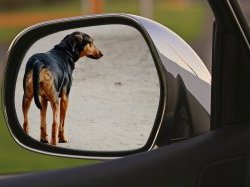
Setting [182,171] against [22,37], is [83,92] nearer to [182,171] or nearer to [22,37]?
[22,37]

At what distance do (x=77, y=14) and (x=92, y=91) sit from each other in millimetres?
25068

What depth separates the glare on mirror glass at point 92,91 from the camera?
1.37 m

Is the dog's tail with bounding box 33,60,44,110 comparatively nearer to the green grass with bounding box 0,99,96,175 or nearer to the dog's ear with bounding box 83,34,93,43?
the dog's ear with bounding box 83,34,93,43

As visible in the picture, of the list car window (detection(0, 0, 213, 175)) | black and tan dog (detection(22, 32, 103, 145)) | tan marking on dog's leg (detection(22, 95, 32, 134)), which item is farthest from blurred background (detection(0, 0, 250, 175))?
black and tan dog (detection(22, 32, 103, 145))

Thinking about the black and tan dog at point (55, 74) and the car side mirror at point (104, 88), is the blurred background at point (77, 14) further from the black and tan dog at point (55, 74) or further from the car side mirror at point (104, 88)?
the black and tan dog at point (55, 74)

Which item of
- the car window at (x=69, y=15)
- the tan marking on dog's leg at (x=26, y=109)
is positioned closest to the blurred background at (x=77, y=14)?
the car window at (x=69, y=15)

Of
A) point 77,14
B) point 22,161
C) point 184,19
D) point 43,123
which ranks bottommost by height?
Result: point 184,19

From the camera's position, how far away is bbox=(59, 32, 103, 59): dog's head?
1356 millimetres

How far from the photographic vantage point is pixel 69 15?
1005 inches

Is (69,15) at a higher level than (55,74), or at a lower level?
lower

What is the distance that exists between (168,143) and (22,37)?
0.46 meters

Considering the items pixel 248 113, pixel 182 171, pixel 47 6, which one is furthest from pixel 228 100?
pixel 47 6

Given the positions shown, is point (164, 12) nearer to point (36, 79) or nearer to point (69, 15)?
point (69, 15)

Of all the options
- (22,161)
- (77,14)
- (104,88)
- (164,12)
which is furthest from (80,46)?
(164,12)
